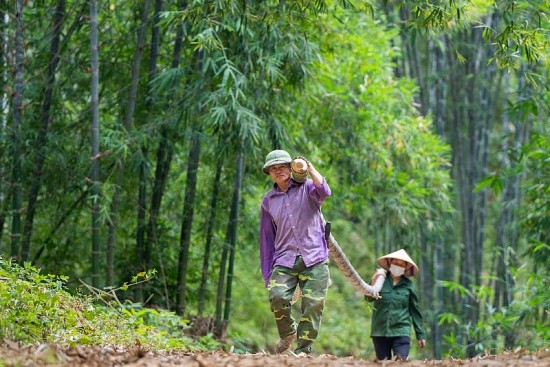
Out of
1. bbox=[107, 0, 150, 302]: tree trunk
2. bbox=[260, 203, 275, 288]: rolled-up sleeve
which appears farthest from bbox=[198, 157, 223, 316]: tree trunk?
bbox=[260, 203, 275, 288]: rolled-up sleeve

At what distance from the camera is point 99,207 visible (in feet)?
27.0

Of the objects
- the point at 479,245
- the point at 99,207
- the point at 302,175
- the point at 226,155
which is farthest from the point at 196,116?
the point at 479,245

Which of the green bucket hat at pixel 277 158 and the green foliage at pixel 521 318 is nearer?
the green bucket hat at pixel 277 158

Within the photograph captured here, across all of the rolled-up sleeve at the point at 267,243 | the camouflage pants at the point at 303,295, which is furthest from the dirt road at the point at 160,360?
the rolled-up sleeve at the point at 267,243

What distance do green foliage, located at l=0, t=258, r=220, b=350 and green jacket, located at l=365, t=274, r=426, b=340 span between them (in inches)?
63.0

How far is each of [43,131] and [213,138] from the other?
Answer: 5.05 feet

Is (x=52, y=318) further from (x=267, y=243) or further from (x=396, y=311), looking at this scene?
(x=396, y=311)

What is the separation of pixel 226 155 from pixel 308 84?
4.75 ft

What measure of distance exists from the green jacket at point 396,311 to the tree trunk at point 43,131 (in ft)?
11.1

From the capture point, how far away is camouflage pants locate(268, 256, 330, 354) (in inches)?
234

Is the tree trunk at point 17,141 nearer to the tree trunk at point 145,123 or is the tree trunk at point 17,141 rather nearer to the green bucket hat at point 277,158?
the tree trunk at point 145,123

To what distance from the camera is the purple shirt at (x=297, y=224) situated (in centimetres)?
598

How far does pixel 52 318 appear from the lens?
5.30m

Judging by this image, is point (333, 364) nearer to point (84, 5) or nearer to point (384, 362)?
point (384, 362)
